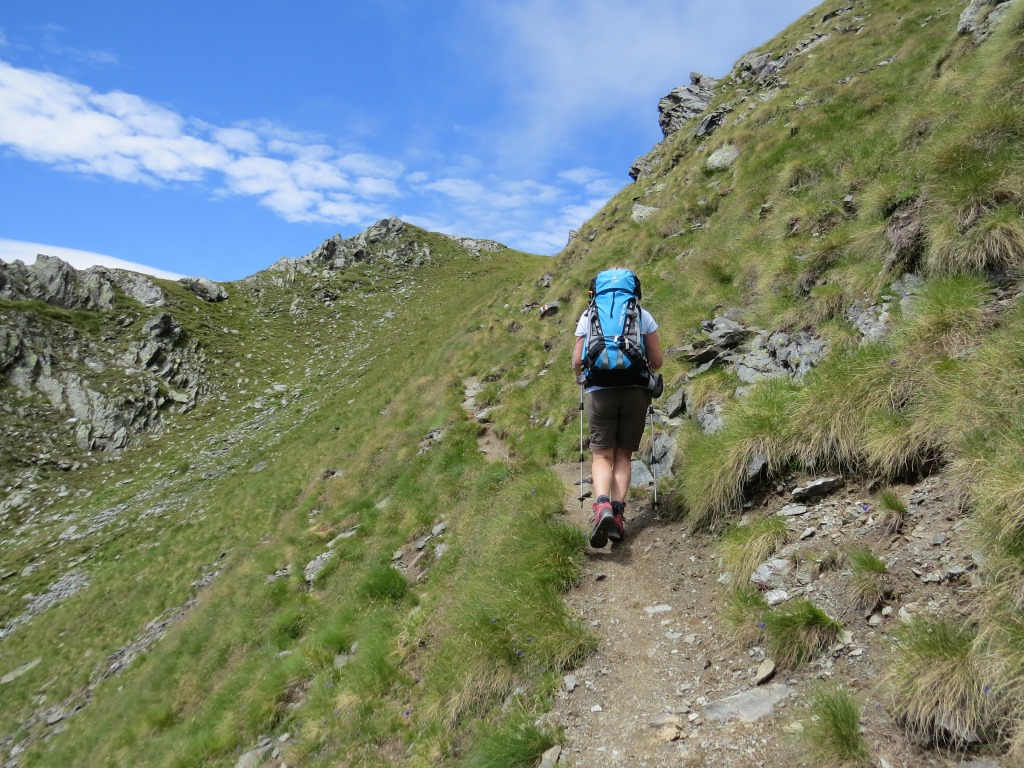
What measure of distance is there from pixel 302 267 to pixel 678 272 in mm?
70462

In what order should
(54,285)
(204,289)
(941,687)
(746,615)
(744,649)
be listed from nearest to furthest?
(941,687) → (744,649) → (746,615) → (54,285) → (204,289)

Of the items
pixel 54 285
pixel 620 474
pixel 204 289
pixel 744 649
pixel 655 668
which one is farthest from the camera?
pixel 204 289

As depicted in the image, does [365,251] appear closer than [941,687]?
No

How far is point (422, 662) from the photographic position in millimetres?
7426

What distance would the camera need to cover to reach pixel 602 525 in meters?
7.08

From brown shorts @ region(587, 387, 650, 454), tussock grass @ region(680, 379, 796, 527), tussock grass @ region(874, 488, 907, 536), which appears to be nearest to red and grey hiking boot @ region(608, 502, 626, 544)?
brown shorts @ region(587, 387, 650, 454)

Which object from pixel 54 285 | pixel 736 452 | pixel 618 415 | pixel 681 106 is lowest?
pixel 736 452

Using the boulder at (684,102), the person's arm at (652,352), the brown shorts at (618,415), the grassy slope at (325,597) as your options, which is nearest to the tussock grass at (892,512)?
the brown shorts at (618,415)

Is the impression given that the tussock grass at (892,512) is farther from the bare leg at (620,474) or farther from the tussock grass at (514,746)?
the tussock grass at (514,746)

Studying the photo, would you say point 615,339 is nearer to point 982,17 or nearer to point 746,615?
point 746,615

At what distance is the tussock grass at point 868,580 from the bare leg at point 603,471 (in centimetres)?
317

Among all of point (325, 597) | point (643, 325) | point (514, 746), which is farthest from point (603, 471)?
point (325, 597)

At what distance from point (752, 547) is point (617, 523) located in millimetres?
1843

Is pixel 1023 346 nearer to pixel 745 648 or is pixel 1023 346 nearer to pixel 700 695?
pixel 745 648
